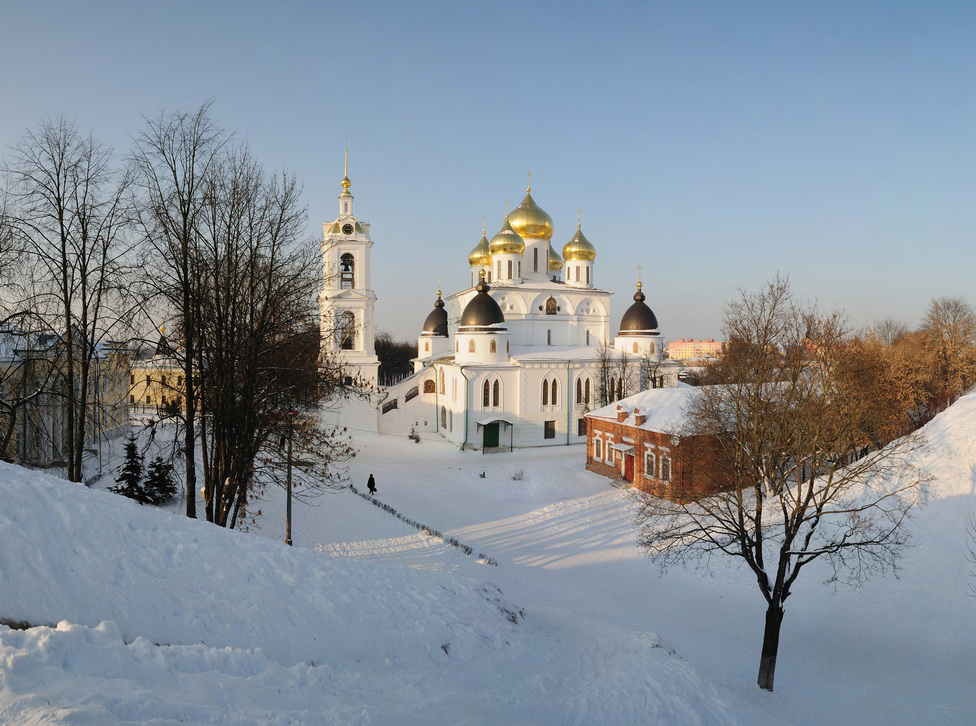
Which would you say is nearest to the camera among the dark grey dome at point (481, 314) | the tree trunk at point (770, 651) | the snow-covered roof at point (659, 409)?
the tree trunk at point (770, 651)

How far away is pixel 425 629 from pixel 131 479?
40.2ft

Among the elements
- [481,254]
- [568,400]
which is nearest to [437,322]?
[481,254]

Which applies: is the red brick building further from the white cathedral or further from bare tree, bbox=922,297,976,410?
bare tree, bbox=922,297,976,410

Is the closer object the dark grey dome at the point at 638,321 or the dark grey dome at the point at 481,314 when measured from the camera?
the dark grey dome at the point at 481,314

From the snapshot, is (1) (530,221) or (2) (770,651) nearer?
(2) (770,651)

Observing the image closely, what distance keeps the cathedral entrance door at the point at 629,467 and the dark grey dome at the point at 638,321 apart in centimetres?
1439

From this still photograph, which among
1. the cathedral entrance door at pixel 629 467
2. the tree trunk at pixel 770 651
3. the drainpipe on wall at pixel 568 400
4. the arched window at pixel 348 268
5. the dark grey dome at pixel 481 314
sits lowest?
the tree trunk at pixel 770 651

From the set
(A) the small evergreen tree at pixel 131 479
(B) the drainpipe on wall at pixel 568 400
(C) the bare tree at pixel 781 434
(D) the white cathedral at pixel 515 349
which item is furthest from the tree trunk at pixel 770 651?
(B) the drainpipe on wall at pixel 568 400

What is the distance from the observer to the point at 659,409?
2394 centimetres

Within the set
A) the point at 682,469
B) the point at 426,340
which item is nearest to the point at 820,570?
the point at 682,469

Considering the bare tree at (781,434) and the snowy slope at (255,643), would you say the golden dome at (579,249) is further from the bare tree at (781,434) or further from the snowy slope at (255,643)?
the snowy slope at (255,643)

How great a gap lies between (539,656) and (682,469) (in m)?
13.7

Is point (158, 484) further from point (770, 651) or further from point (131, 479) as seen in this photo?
point (770, 651)

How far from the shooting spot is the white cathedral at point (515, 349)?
32438mm
